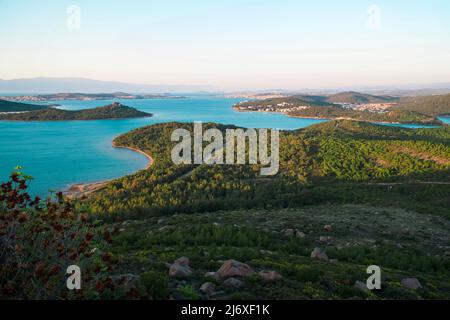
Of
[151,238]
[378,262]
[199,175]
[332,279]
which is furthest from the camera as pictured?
[199,175]

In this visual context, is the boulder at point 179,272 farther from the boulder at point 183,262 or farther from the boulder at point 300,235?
the boulder at point 300,235

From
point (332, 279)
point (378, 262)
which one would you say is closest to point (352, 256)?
point (378, 262)

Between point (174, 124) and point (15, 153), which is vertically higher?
point (174, 124)

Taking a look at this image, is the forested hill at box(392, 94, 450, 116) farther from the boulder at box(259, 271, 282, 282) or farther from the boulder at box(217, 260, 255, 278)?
the boulder at box(217, 260, 255, 278)

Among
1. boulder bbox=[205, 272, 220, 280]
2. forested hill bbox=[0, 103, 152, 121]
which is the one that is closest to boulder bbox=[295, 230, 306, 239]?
boulder bbox=[205, 272, 220, 280]

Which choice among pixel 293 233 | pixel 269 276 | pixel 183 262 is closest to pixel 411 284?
pixel 269 276
